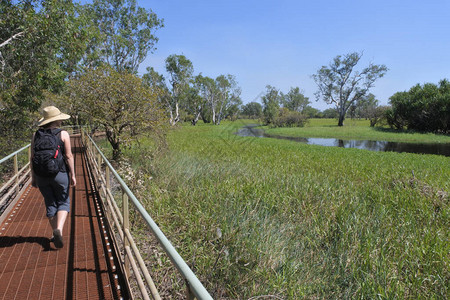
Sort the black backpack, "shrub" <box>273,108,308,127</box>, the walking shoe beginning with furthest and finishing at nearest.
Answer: "shrub" <box>273,108,308,127</box>
the walking shoe
the black backpack

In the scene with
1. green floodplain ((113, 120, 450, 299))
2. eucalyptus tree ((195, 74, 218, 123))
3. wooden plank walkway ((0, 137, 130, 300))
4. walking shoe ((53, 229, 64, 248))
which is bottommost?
green floodplain ((113, 120, 450, 299))

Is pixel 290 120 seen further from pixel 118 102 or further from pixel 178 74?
pixel 118 102

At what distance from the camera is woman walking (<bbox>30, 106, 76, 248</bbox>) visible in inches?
133

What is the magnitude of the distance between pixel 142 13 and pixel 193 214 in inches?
1366

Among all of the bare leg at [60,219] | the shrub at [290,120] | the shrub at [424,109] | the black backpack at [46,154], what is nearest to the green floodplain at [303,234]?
the bare leg at [60,219]

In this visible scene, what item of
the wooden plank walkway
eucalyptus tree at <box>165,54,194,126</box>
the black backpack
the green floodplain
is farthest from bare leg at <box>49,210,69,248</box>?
eucalyptus tree at <box>165,54,194,126</box>

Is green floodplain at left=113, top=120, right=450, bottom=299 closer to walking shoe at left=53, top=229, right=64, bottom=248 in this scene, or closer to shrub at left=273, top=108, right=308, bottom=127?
walking shoe at left=53, top=229, right=64, bottom=248

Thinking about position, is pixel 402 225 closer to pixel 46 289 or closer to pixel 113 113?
pixel 46 289

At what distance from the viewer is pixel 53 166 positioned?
134 inches

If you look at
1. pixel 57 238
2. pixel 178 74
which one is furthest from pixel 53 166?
pixel 178 74

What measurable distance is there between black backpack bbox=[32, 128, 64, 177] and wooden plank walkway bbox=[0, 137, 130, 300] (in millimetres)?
1140

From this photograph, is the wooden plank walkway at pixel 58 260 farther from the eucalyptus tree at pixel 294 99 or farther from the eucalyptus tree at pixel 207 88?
the eucalyptus tree at pixel 294 99

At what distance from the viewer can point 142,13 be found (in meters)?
32.9

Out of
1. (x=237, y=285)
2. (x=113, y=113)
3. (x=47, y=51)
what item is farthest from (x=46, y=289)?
(x=47, y=51)
